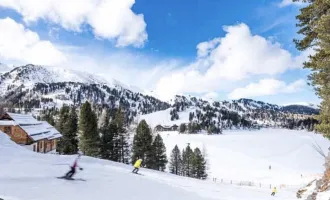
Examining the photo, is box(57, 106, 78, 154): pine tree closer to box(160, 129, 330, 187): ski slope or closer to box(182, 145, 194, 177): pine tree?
box(182, 145, 194, 177): pine tree

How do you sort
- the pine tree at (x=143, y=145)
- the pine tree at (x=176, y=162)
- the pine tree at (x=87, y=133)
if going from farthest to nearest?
the pine tree at (x=176, y=162) → the pine tree at (x=143, y=145) → the pine tree at (x=87, y=133)

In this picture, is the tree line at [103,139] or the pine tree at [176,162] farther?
the pine tree at [176,162]

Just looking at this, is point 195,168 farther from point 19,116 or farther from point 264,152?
point 264,152

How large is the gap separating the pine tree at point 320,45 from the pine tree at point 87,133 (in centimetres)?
4345

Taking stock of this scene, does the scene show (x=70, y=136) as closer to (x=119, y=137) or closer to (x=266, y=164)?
(x=119, y=137)

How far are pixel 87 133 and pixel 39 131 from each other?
8130 millimetres

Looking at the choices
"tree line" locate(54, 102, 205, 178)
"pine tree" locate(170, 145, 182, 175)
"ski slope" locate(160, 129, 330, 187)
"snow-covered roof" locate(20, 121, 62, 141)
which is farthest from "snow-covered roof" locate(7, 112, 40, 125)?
"ski slope" locate(160, 129, 330, 187)

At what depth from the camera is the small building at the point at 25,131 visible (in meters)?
47.1

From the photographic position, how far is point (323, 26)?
1555 centimetres

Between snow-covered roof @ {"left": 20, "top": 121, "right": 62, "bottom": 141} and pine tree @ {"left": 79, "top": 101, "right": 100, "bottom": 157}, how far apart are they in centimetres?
492

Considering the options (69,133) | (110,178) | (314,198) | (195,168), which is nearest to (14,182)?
(110,178)

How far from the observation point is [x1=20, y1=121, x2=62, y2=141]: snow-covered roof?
47825 mm

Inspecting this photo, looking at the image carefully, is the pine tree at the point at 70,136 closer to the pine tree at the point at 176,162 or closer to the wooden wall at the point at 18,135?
the wooden wall at the point at 18,135

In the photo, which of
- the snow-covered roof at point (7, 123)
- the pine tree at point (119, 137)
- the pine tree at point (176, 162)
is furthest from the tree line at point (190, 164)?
the snow-covered roof at point (7, 123)
